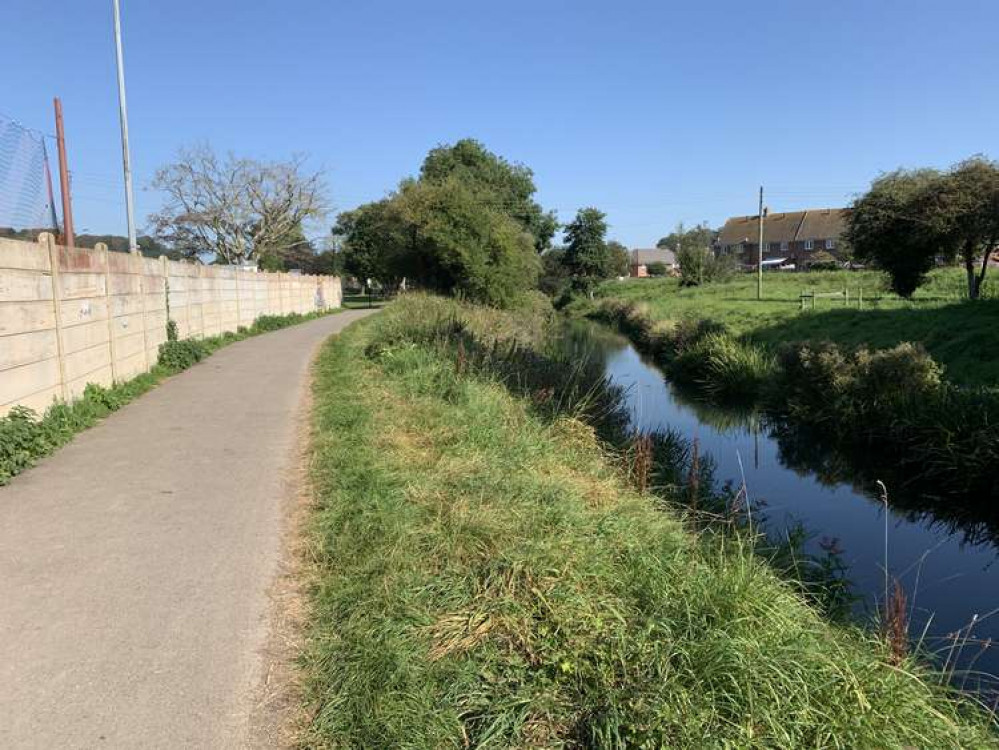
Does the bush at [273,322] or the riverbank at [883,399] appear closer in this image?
the riverbank at [883,399]

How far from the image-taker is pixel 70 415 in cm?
832

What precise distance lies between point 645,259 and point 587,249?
191 feet

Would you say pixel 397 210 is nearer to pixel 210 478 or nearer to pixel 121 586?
pixel 210 478

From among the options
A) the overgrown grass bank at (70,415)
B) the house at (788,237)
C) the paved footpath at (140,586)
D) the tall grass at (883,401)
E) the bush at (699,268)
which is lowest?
the tall grass at (883,401)

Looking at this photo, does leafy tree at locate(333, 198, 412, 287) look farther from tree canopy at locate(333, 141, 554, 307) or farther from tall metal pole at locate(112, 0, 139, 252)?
tall metal pole at locate(112, 0, 139, 252)

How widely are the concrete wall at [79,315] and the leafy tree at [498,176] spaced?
1488 inches

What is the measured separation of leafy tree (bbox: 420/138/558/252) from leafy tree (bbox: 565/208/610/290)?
16.1 feet

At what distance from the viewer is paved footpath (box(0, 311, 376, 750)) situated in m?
3.07

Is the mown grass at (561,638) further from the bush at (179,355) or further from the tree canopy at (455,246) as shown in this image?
the tree canopy at (455,246)

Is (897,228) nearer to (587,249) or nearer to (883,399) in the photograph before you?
(883,399)

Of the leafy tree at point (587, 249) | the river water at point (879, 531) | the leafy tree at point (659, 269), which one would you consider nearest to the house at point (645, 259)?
the leafy tree at point (659, 269)

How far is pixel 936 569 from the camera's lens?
314 inches

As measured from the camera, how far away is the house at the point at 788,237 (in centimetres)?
8675

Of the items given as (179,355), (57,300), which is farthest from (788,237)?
(57,300)
